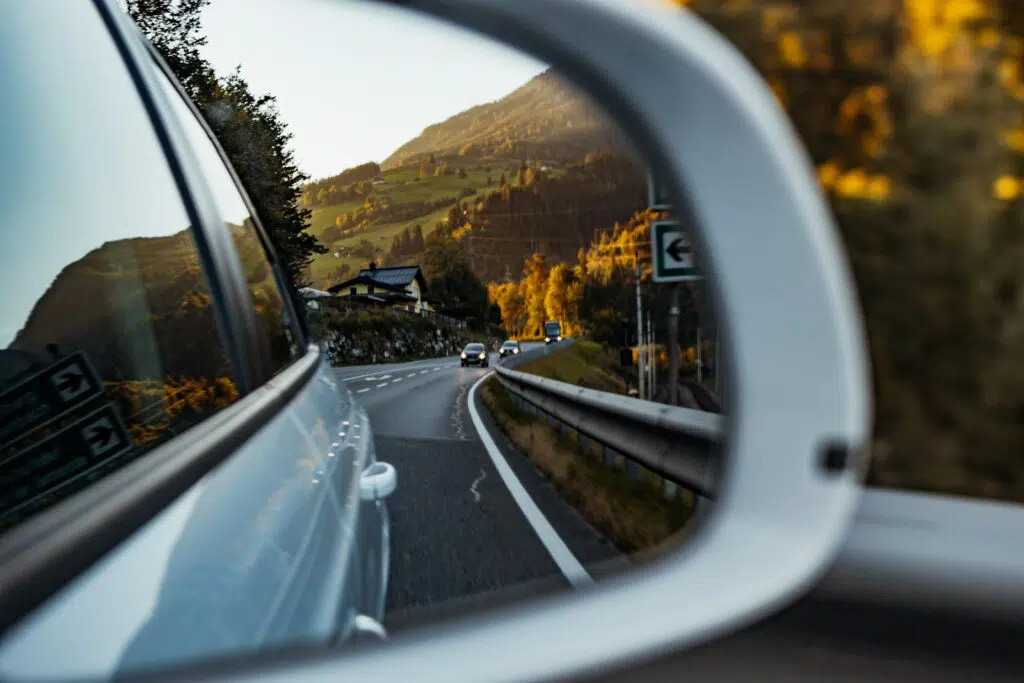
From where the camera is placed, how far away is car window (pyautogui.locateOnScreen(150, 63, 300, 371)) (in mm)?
2377

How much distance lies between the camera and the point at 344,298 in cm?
251

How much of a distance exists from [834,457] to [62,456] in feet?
3.57

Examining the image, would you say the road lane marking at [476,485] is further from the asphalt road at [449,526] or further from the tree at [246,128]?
the tree at [246,128]

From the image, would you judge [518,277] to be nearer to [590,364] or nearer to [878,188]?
[590,364]

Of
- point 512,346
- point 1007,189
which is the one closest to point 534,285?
point 512,346

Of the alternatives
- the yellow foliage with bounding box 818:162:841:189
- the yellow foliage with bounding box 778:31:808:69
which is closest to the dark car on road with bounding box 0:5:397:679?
the yellow foliage with bounding box 818:162:841:189

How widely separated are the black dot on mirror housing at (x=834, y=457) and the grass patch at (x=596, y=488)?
18.0 inches

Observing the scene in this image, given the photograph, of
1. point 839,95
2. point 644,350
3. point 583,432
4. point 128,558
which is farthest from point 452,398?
point 839,95

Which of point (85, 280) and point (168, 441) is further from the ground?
point (85, 280)

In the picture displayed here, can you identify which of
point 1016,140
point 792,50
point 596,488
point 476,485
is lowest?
point 596,488

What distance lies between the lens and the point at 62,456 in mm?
1442

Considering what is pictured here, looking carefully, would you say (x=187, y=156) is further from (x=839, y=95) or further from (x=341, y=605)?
(x=839, y=95)

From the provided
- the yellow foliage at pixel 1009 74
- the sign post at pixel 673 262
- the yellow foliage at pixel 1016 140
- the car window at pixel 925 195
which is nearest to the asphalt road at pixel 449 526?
the sign post at pixel 673 262

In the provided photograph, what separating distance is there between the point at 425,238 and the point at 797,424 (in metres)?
1.03
